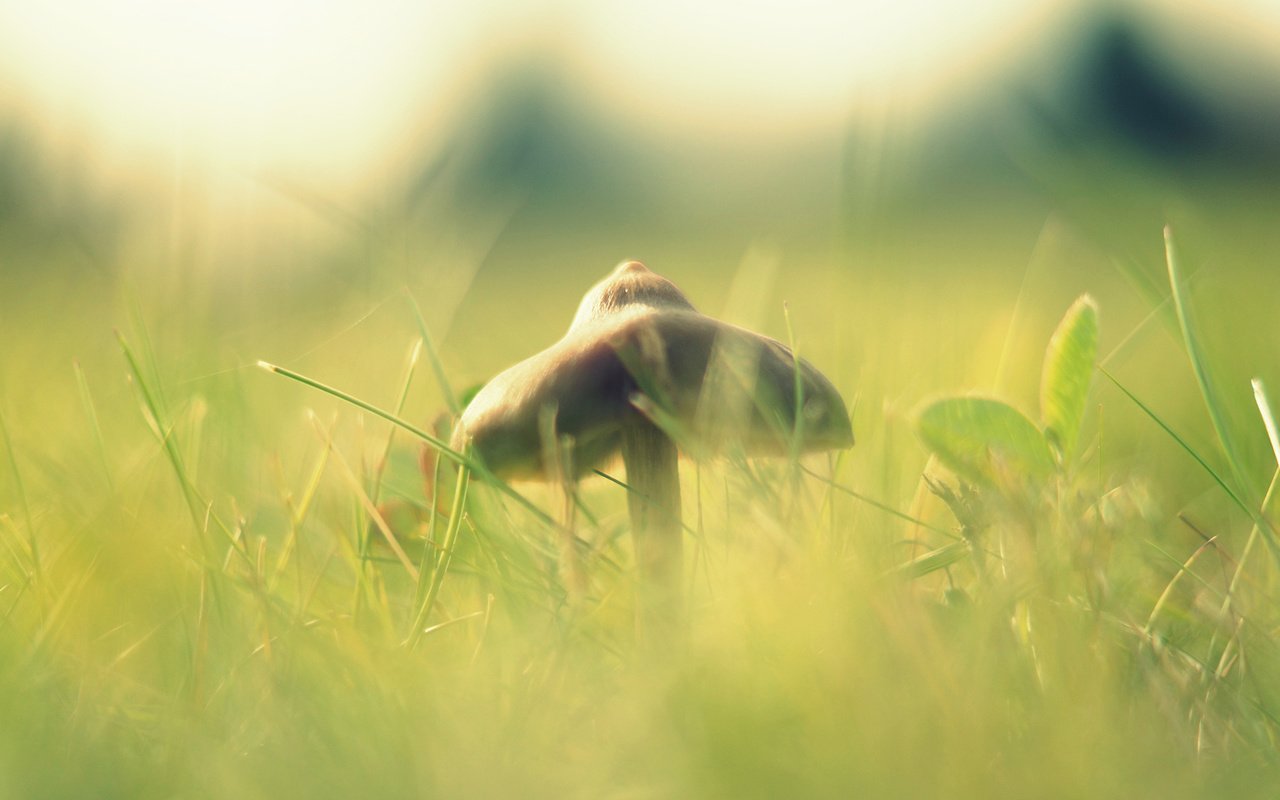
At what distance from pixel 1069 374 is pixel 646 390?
1.80ft

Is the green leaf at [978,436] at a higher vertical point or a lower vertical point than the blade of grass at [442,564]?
higher

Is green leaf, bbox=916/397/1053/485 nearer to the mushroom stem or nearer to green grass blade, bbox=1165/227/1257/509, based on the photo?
green grass blade, bbox=1165/227/1257/509

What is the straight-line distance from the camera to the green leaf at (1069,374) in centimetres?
141

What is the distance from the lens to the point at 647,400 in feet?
4.97

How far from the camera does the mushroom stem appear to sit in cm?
146

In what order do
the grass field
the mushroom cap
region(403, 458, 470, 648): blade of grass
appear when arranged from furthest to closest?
1. the mushroom cap
2. region(403, 458, 470, 648): blade of grass
3. the grass field

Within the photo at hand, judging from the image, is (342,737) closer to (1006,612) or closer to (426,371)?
(1006,612)

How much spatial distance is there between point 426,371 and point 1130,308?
91.7 inches

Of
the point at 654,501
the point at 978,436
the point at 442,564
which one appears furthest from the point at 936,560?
the point at 442,564

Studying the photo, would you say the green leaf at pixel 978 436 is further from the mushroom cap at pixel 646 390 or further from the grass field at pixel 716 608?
the mushroom cap at pixel 646 390

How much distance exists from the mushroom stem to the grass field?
4cm

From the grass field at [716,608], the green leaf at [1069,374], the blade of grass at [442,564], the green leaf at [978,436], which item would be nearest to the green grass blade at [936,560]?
the grass field at [716,608]

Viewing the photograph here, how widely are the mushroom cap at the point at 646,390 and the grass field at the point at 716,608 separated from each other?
0.09 m

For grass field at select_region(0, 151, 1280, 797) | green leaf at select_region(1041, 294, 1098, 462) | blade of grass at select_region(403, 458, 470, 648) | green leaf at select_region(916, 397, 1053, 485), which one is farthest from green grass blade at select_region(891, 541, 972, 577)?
blade of grass at select_region(403, 458, 470, 648)
